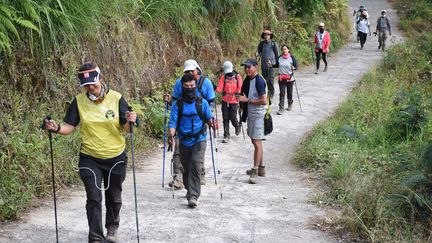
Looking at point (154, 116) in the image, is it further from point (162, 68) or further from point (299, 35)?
point (299, 35)

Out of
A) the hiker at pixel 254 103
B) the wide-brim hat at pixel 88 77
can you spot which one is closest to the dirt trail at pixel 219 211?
the hiker at pixel 254 103

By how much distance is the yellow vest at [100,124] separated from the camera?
601 centimetres

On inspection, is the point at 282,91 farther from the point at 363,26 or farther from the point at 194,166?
the point at 363,26

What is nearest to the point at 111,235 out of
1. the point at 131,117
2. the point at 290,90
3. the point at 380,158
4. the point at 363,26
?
the point at 131,117

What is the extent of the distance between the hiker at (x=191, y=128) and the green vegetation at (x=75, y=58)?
1.86 m

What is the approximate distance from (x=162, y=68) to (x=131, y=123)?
722 cm

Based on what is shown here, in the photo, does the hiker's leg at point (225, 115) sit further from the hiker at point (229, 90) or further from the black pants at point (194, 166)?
the black pants at point (194, 166)

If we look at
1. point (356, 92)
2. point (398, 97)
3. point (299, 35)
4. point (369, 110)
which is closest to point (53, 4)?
point (369, 110)

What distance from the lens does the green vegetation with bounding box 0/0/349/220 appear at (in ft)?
25.3

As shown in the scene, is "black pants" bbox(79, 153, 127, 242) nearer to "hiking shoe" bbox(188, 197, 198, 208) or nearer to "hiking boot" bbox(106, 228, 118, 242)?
"hiking boot" bbox(106, 228, 118, 242)

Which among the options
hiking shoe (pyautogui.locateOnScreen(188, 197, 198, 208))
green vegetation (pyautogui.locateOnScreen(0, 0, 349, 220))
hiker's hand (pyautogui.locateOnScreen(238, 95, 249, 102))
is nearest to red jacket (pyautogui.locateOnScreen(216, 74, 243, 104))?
green vegetation (pyautogui.locateOnScreen(0, 0, 349, 220))

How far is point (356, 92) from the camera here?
16703mm

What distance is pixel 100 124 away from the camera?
237 inches

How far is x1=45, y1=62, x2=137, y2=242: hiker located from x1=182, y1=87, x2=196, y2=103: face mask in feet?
5.09
